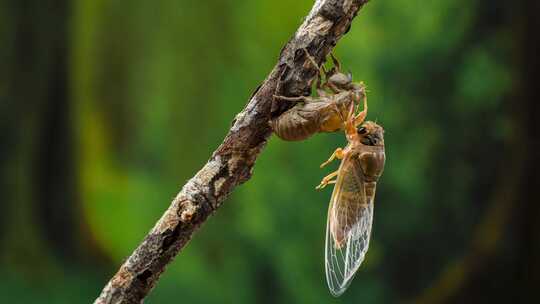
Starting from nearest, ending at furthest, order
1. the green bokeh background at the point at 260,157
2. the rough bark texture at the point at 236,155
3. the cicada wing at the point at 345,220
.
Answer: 1. the rough bark texture at the point at 236,155
2. the cicada wing at the point at 345,220
3. the green bokeh background at the point at 260,157

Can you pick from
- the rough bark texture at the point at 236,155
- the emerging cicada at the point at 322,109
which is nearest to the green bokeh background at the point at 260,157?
the emerging cicada at the point at 322,109

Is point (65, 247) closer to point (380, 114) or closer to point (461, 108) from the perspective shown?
point (380, 114)

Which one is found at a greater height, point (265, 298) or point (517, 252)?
point (517, 252)

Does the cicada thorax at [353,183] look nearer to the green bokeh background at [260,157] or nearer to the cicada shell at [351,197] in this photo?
the cicada shell at [351,197]

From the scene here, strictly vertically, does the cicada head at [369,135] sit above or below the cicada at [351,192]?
above

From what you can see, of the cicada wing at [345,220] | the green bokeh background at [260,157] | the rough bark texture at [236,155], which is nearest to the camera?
the rough bark texture at [236,155]

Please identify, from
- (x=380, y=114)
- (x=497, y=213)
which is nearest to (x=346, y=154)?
(x=380, y=114)

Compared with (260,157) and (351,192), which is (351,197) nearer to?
(351,192)

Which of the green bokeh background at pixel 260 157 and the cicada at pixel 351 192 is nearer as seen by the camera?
the cicada at pixel 351 192
